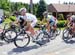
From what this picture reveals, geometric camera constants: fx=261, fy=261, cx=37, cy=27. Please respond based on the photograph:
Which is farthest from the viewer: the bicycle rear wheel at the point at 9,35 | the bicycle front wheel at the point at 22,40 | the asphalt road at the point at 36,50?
the bicycle rear wheel at the point at 9,35

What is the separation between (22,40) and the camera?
1098cm

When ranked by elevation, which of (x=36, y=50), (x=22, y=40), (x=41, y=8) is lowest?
(x=41, y=8)

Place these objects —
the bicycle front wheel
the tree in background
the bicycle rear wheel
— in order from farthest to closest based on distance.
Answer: the tree in background
the bicycle rear wheel
the bicycle front wheel

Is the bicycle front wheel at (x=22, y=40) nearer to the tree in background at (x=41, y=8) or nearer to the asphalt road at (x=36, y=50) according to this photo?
the asphalt road at (x=36, y=50)

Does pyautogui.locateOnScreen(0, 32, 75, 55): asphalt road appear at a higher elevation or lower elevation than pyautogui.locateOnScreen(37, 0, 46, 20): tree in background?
higher

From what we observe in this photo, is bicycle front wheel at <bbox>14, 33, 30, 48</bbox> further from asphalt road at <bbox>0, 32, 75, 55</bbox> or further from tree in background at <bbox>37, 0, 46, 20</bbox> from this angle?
tree in background at <bbox>37, 0, 46, 20</bbox>

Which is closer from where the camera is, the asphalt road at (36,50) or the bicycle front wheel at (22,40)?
the asphalt road at (36,50)

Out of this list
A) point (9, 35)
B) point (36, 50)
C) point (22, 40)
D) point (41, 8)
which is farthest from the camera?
point (41, 8)

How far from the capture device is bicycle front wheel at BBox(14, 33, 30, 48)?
1080cm

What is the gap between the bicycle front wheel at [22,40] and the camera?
35.4 ft

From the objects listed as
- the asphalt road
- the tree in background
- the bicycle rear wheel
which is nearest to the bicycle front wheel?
the asphalt road

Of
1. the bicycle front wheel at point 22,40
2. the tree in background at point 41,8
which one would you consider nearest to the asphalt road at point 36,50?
the bicycle front wheel at point 22,40

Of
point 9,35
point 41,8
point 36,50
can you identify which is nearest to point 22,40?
point 36,50

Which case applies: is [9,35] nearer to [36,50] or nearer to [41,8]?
[36,50]
